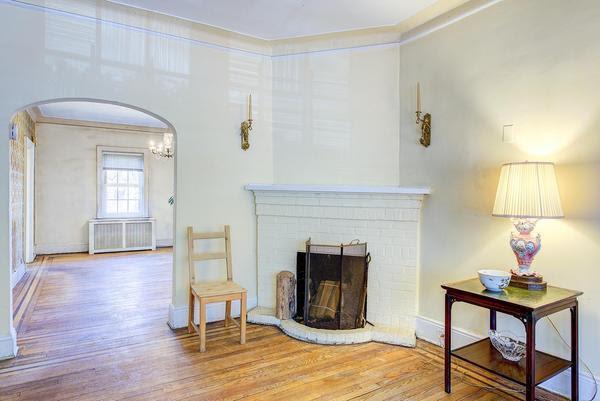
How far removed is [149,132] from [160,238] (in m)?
2.32

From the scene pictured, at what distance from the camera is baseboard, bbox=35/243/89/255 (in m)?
7.10

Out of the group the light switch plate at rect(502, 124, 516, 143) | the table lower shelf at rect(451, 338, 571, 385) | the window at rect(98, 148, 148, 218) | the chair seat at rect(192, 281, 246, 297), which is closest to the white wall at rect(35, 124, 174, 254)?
the window at rect(98, 148, 148, 218)

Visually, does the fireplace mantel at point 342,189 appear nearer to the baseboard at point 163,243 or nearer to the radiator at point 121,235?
the radiator at point 121,235

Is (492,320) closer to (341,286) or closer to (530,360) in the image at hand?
(530,360)

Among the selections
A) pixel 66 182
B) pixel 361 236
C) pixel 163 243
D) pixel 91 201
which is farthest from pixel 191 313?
pixel 66 182

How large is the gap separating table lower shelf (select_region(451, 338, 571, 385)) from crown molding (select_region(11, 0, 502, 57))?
2445 millimetres

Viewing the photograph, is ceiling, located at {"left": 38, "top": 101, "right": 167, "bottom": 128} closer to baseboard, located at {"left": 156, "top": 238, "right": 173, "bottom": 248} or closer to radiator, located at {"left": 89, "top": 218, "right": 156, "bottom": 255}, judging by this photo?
radiator, located at {"left": 89, "top": 218, "right": 156, "bottom": 255}

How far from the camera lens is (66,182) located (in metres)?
7.27

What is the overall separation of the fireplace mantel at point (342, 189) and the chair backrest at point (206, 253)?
536mm

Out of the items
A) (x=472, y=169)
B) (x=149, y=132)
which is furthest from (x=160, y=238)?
(x=472, y=169)

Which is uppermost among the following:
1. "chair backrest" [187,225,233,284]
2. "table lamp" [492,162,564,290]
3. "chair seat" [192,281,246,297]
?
"table lamp" [492,162,564,290]

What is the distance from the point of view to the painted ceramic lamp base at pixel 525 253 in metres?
2.29

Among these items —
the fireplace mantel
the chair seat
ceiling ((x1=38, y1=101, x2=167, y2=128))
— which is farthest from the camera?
ceiling ((x1=38, y1=101, x2=167, y2=128))

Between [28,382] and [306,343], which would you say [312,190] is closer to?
[306,343]
